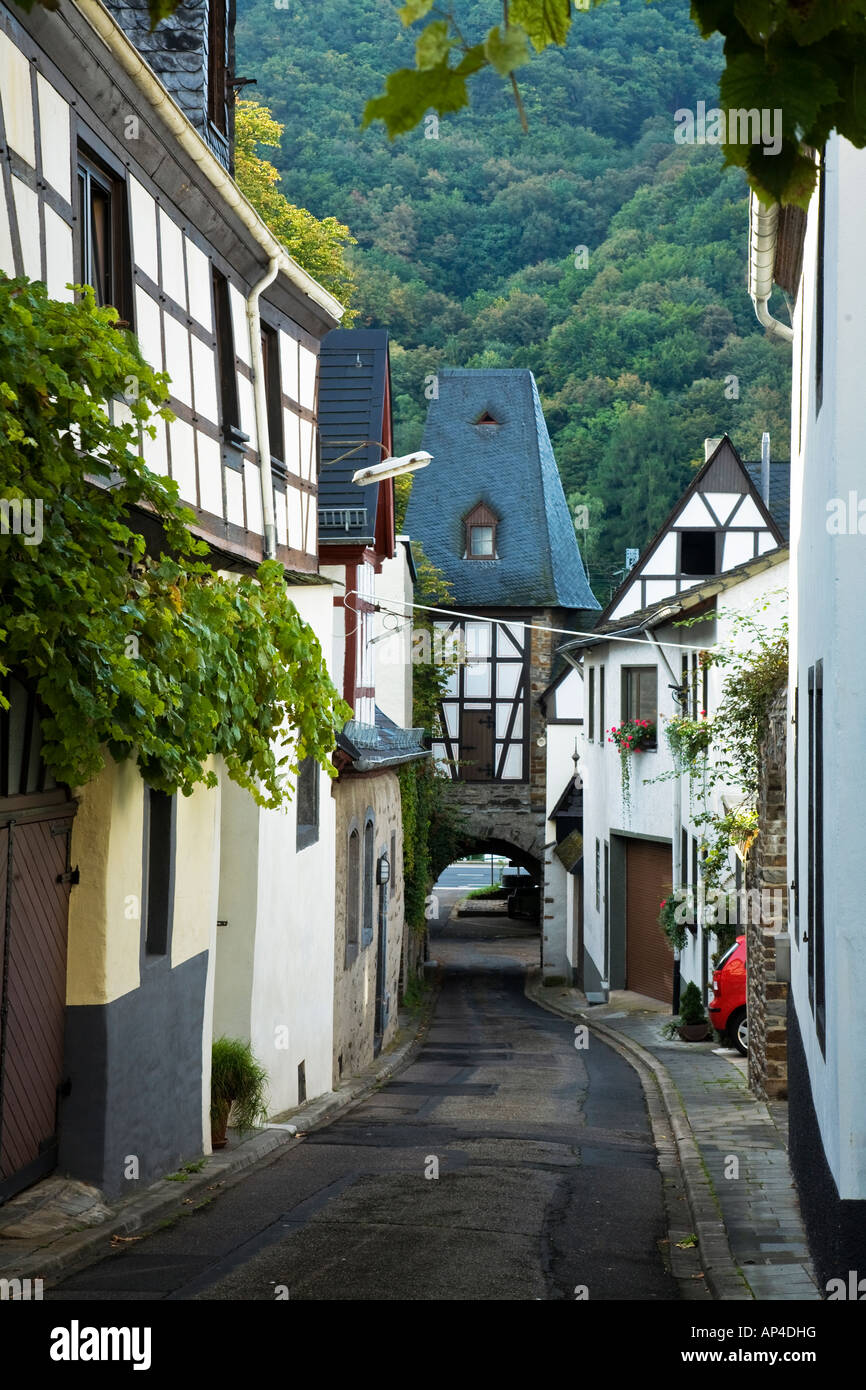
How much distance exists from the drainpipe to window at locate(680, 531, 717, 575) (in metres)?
15.5

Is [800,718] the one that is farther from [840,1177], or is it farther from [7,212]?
[7,212]

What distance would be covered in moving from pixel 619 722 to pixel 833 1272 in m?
20.4

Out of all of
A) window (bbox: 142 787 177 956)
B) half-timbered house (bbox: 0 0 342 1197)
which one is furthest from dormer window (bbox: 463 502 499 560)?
window (bbox: 142 787 177 956)

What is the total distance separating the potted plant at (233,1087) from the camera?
10.3 m

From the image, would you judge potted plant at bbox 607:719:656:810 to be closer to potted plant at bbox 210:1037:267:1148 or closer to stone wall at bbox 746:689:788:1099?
stone wall at bbox 746:689:788:1099

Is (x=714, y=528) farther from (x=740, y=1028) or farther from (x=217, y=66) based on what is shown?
(x=217, y=66)

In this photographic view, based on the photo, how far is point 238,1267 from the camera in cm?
657

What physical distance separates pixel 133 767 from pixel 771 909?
5537mm

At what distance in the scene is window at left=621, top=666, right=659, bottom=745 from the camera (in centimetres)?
2442

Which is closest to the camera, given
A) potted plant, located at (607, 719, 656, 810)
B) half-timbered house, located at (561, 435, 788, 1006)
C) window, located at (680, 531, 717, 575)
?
half-timbered house, located at (561, 435, 788, 1006)

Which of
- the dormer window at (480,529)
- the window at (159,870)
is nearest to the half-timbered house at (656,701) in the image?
the dormer window at (480,529)

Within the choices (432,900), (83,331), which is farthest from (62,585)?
(432,900)

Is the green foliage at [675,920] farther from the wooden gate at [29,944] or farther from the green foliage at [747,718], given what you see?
the wooden gate at [29,944]

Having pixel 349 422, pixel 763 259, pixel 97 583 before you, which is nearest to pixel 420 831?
pixel 349 422
